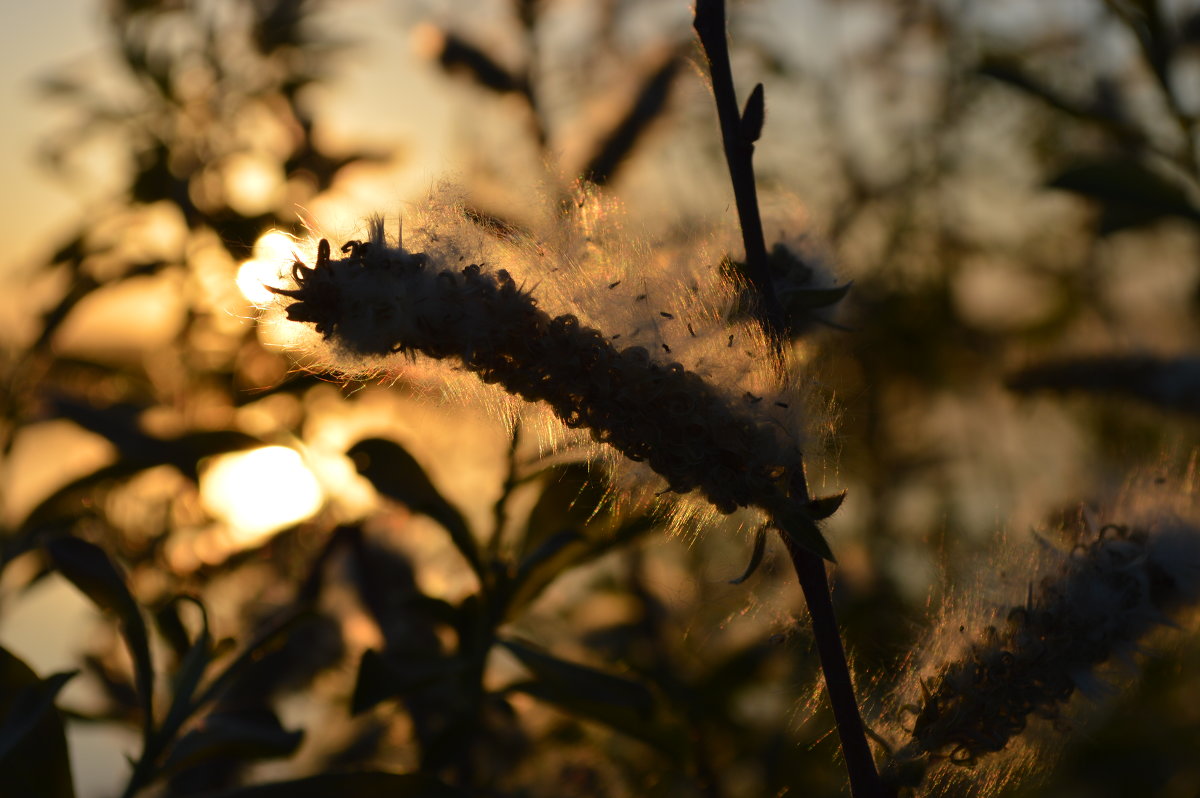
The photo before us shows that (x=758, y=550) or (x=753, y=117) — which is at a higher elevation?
(x=753, y=117)

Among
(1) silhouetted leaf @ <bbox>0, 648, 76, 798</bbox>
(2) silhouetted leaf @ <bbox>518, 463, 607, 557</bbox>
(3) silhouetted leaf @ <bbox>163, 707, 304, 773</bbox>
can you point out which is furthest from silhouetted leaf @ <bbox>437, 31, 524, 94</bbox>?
(1) silhouetted leaf @ <bbox>0, 648, 76, 798</bbox>

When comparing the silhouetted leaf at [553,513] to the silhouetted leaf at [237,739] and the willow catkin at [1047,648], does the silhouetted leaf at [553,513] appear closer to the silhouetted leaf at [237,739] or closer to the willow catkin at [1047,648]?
the silhouetted leaf at [237,739]

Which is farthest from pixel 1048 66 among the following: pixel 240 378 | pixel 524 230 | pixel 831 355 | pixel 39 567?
pixel 39 567

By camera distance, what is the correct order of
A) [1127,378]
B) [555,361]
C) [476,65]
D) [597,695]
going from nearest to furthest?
[555,361]
[597,695]
[1127,378]
[476,65]

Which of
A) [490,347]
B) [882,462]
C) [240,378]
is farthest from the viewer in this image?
[882,462]

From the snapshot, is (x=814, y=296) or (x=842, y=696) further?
(x=814, y=296)

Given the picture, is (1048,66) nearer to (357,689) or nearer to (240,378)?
(240,378)

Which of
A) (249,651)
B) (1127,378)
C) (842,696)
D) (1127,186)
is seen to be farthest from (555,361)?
(1127,378)

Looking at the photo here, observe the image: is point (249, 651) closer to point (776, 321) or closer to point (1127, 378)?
point (776, 321)
